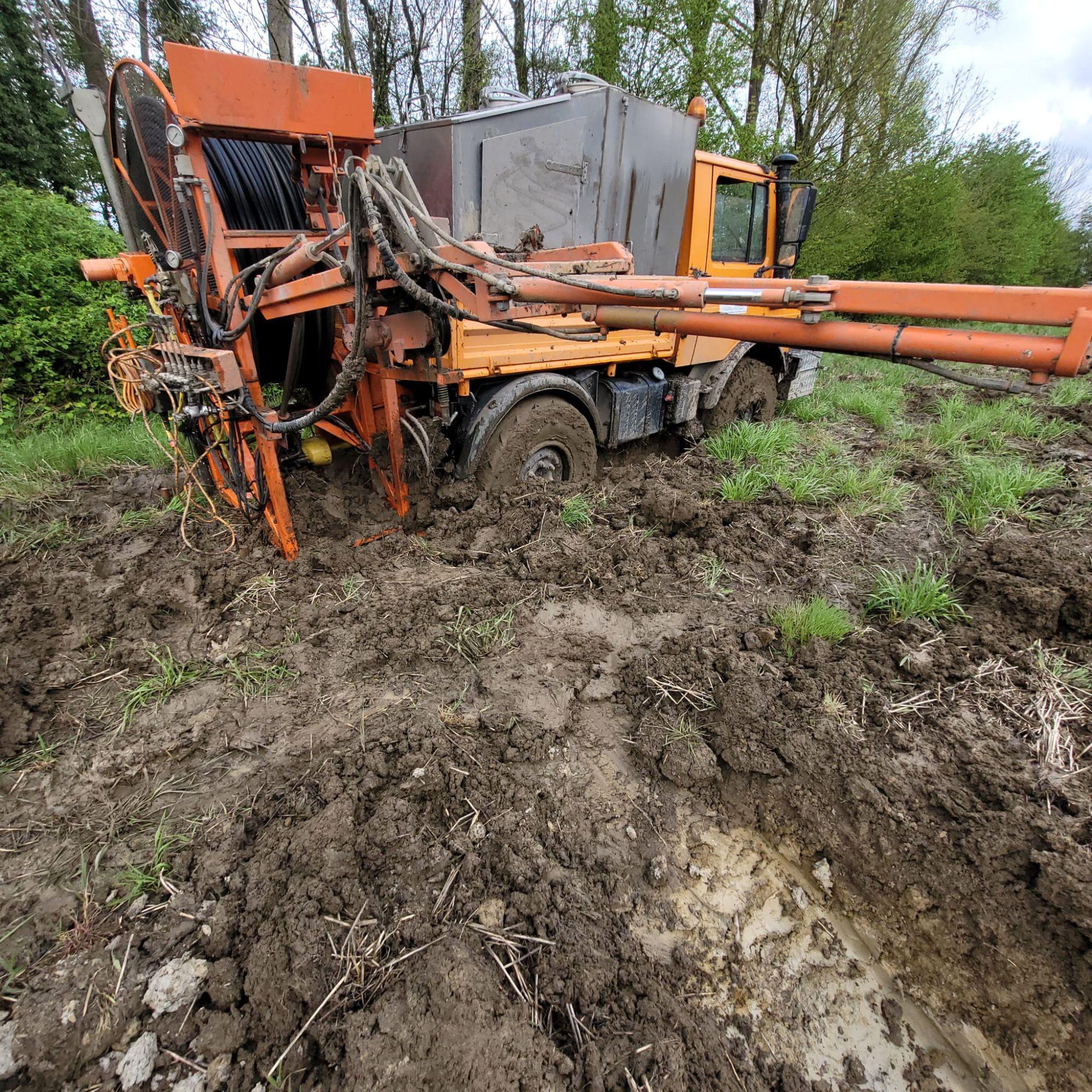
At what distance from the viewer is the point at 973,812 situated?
1.93 m

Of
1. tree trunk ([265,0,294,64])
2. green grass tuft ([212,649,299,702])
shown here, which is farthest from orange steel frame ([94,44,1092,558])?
tree trunk ([265,0,294,64])

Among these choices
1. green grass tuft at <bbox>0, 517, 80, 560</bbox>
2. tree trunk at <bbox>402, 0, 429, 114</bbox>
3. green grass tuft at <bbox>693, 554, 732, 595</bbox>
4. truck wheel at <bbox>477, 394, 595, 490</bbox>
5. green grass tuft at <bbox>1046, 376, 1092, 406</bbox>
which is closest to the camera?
green grass tuft at <bbox>693, 554, 732, 595</bbox>

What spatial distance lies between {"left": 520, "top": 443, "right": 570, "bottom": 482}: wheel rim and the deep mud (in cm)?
115

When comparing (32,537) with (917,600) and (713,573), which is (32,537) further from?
(917,600)

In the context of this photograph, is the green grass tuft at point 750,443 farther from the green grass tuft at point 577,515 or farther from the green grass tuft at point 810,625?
the green grass tuft at point 810,625

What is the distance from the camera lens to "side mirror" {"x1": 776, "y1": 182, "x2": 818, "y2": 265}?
15.5ft

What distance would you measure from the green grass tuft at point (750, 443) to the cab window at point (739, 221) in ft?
4.67

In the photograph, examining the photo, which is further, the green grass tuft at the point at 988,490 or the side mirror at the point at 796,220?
the side mirror at the point at 796,220

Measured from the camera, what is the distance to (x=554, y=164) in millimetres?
3729

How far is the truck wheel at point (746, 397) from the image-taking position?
18.6ft

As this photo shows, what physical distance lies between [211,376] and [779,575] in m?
3.13

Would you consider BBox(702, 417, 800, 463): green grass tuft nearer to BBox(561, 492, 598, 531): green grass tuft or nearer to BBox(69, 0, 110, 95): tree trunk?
BBox(561, 492, 598, 531): green grass tuft

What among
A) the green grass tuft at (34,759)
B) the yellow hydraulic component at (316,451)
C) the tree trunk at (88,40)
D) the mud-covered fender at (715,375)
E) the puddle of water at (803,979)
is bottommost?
the puddle of water at (803,979)

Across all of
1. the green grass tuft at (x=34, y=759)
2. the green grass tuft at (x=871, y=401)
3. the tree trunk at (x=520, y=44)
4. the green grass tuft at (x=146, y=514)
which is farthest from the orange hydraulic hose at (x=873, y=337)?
the tree trunk at (x=520, y=44)
